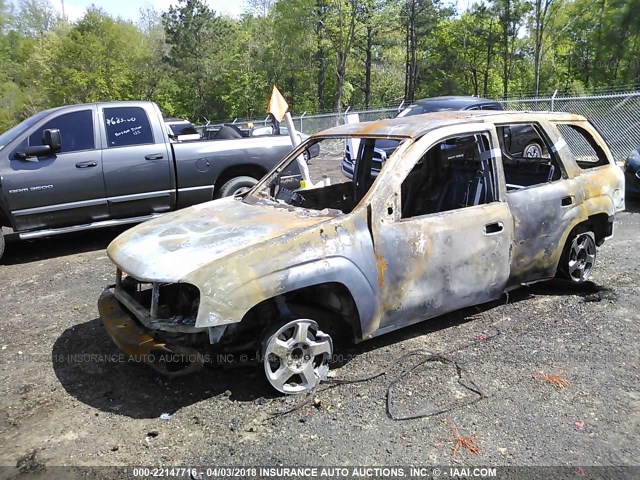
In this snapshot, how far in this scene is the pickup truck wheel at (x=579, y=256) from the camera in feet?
16.0

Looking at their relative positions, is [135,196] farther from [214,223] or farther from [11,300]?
[214,223]

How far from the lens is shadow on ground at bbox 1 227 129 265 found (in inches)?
277

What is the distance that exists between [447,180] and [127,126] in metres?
4.57

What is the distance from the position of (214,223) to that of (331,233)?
36.9 inches

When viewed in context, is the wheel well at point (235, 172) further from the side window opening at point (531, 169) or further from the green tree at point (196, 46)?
the green tree at point (196, 46)

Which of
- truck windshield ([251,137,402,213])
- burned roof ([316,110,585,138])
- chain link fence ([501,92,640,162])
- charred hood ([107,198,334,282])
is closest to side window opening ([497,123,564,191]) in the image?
burned roof ([316,110,585,138])

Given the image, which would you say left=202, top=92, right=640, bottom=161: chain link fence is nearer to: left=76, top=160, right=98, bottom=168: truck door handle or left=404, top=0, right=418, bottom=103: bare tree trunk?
left=76, top=160, right=98, bottom=168: truck door handle

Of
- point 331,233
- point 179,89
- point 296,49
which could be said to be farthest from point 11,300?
point 179,89

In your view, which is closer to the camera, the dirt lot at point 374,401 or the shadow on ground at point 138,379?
the dirt lot at point 374,401

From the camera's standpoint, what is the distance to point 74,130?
6.91 meters

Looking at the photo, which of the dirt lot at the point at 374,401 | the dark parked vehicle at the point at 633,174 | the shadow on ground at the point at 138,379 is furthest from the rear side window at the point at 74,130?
the dark parked vehicle at the point at 633,174

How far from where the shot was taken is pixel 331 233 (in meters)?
3.43

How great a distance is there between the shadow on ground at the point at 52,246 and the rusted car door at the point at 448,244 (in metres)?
4.87

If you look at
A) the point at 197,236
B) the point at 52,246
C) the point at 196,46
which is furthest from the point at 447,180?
the point at 196,46
